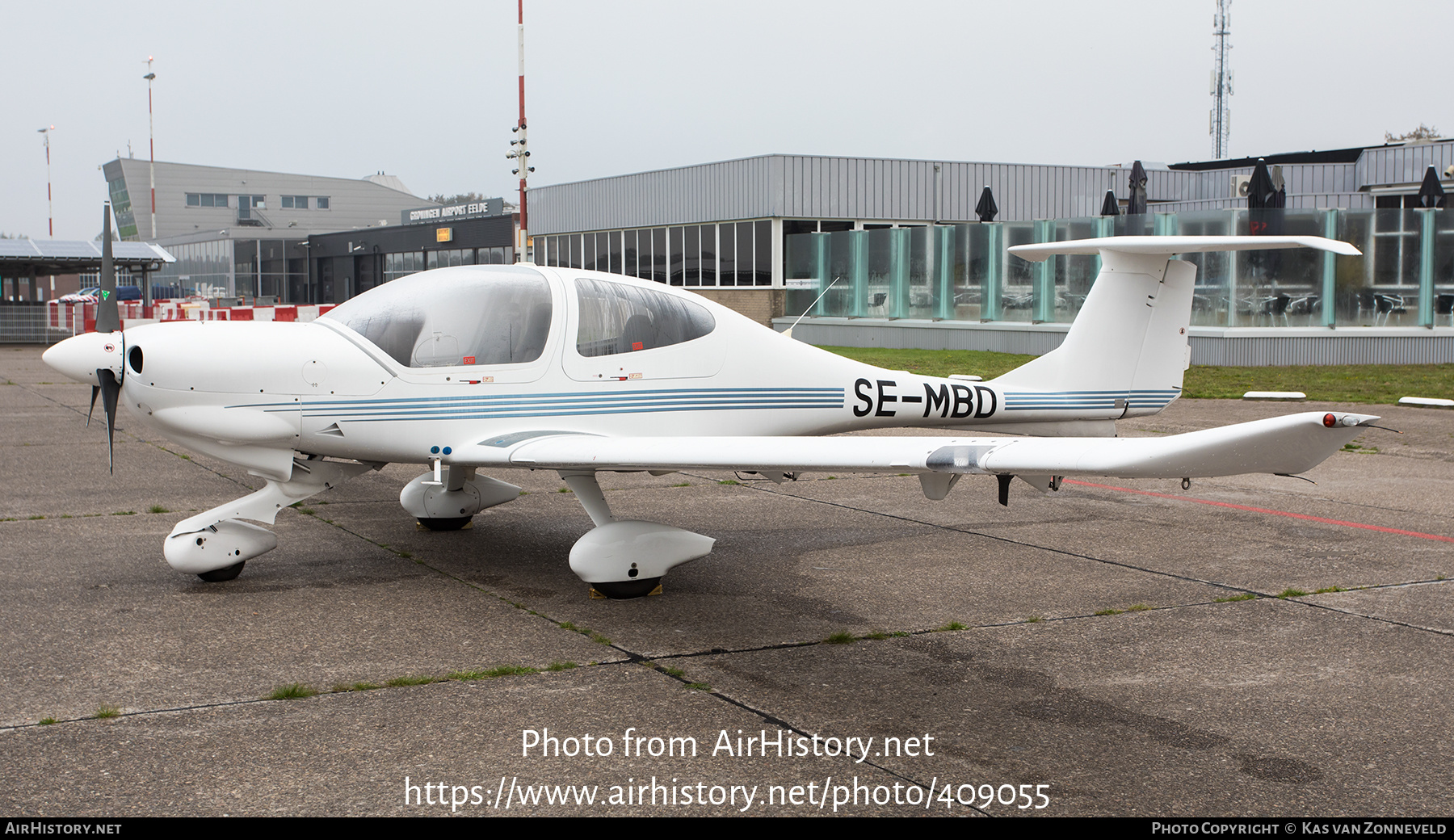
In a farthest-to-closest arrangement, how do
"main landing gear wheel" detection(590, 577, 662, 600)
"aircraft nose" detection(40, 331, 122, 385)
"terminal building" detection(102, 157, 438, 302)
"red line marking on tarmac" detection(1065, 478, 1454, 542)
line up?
"terminal building" detection(102, 157, 438, 302)
"red line marking on tarmac" detection(1065, 478, 1454, 542)
"main landing gear wheel" detection(590, 577, 662, 600)
"aircraft nose" detection(40, 331, 122, 385)

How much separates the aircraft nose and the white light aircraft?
0.04 feet

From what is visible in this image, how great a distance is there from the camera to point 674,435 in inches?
301

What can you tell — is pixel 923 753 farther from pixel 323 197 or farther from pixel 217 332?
pixel 323 197

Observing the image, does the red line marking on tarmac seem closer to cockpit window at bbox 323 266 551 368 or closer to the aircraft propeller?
cockpit window at bbox 323 266 551 368

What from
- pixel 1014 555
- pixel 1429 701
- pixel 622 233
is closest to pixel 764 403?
pixel 1014 555

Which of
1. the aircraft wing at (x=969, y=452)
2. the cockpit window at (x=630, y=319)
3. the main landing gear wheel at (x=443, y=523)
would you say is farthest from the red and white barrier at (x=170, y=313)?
the aircraft wing at (x=969, y=452)

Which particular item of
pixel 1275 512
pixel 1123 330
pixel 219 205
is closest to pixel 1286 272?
pixel 1275 512

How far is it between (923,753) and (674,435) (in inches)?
140

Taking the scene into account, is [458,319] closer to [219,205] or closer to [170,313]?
[170,313]

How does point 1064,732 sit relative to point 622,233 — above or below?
below

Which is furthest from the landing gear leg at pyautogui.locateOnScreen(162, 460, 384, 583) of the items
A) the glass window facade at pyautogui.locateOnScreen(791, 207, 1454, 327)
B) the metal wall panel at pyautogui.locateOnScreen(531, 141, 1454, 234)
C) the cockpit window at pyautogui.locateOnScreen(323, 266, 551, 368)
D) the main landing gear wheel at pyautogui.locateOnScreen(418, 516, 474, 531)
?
the metal wall panel at pyautogui.locateOnScreen(531, 141, 1454, 234)

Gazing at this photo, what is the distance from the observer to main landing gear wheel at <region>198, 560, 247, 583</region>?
7.09 meters

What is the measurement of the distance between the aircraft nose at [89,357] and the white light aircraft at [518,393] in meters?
0.01

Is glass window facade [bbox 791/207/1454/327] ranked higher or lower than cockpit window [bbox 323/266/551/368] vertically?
higher
